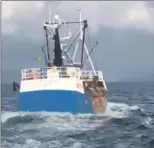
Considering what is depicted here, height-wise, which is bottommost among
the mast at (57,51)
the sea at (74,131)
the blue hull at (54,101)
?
the sea at (74,131)

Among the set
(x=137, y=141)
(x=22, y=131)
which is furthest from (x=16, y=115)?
(x=137, y=141)

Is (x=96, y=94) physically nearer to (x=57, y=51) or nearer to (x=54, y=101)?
(x=57, y=51)

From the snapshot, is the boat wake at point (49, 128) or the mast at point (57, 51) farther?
the mast at point (57, 51)

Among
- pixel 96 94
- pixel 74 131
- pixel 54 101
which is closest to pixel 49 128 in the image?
pixel 74 131

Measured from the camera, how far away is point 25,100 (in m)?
48.8

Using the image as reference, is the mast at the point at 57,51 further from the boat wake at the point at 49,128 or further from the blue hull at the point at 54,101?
the boat wake at the point at 49,128

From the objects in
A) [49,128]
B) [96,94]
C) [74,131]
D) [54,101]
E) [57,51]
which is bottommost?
[74,131]

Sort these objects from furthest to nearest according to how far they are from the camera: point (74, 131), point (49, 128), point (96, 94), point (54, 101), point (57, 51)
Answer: point (96, 94) < point (57, 51) < point (54, 101) < point (49, 128) < point (74, 131)

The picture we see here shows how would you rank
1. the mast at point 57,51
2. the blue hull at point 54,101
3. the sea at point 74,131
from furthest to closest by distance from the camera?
the mast at point 57,51 → the blue hull at point 54,101 → the sea at point 74,131

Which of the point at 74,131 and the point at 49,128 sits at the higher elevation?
the point at 49,128

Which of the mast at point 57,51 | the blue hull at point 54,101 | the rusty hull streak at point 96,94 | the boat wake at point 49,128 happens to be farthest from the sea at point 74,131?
the mast at point 57,51

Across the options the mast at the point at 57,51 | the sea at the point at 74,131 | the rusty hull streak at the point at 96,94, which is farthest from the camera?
the mast at the point at 57,51

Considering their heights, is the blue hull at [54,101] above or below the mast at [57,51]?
below

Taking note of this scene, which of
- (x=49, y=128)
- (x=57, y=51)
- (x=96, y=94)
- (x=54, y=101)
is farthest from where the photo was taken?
(x=96, y=94)
